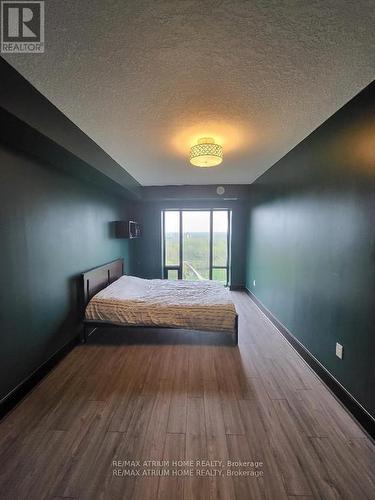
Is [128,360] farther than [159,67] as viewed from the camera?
Yes

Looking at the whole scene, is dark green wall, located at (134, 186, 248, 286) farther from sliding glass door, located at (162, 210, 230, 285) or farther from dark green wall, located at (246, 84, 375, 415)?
dark green wall, located at (246, 84, 375, 415)

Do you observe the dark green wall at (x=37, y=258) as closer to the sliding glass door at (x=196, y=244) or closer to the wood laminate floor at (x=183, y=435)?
the wood laminate floor at (x=183, y=435)

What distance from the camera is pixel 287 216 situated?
2.89 metres

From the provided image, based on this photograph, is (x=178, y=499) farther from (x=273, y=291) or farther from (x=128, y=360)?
(x=273, y=291)

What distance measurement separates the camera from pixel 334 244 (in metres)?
1.91

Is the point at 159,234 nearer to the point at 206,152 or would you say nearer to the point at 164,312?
the point at 164,312

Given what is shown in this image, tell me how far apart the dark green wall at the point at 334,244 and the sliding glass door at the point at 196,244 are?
2.52 metres

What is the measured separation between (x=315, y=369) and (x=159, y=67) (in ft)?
9.96

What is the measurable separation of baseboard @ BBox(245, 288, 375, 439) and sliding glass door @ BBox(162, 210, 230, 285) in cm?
287

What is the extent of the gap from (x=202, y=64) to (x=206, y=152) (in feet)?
2.86

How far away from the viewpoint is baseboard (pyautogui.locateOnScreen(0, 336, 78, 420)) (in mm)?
1667

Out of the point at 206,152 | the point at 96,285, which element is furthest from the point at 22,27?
the point at 96,285

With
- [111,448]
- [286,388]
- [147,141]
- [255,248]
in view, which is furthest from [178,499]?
[255,248]

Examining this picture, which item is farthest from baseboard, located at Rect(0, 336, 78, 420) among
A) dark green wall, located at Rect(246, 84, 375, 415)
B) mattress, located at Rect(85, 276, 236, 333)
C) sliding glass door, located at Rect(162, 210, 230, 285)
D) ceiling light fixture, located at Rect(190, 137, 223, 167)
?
sliding glass door, located at Rect(162, 210, 230, 285)
